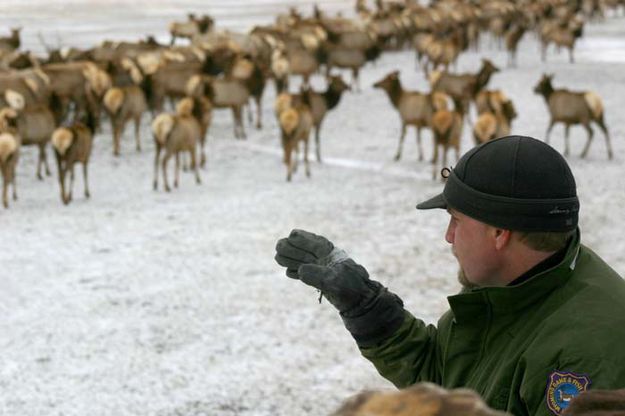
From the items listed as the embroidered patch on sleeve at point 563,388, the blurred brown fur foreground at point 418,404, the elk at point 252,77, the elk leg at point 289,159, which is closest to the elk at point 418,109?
the elk leg at point 289,159

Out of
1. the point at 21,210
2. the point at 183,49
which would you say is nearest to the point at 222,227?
the point at 21,210

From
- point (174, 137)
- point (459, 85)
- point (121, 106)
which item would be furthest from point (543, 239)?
point (459, 85)

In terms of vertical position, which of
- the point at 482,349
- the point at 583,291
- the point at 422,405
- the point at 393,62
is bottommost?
the point at 393,62

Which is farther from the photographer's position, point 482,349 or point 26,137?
point 26,137

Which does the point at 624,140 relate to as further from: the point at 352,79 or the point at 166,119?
the point at 352,79

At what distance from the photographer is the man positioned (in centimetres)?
202

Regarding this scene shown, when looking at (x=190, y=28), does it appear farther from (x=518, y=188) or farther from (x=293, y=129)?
(x=518, y=188)

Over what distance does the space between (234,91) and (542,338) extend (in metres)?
13.3

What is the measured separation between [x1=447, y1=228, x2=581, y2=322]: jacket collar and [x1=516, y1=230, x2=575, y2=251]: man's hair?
43 mm

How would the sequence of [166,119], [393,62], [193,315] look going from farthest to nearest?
[393,62], [166,119], [193,315]

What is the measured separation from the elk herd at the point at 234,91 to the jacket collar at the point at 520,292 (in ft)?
29.3

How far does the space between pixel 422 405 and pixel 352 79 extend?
774 inches

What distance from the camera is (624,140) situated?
533 inches

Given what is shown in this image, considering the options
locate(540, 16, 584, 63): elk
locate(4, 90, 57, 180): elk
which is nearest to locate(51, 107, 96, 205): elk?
locate(4, 90, 57, 180): elk
